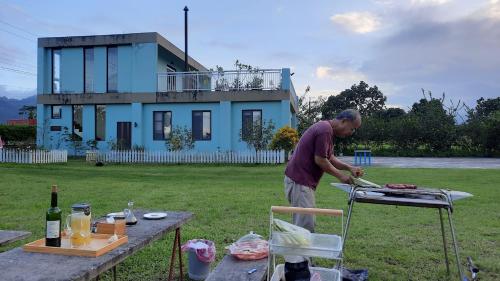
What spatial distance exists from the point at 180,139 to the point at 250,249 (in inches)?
684

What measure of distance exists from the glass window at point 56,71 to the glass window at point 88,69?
1580 mm

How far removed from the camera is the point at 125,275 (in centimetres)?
445

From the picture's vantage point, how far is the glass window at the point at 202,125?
21.4 m

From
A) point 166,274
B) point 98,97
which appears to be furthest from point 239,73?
→ point 166,274

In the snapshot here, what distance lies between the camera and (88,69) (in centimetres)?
2255

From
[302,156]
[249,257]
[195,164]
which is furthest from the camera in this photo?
[195,164]

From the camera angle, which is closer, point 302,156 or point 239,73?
point 302,156

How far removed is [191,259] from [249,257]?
1121 millimetres

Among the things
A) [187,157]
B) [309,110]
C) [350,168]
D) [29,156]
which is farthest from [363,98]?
[350,168]

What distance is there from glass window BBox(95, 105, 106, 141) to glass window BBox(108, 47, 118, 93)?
41.3 inches

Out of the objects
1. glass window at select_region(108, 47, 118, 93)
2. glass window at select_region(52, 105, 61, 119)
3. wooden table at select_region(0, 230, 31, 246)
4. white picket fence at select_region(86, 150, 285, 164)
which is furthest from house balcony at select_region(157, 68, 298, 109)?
wooden table at select_region(0, 230, 31, 246)

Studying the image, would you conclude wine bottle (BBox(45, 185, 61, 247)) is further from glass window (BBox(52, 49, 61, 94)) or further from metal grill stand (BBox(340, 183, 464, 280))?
glass window (BBox(52, 49, 61, 94))

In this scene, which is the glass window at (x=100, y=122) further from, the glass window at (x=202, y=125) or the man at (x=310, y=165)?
the man at (x=310, y=165)

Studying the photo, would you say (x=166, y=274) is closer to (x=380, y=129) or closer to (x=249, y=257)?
(x=249, y=257)
